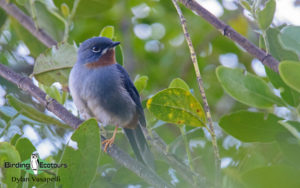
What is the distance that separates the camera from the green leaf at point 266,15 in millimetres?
2408

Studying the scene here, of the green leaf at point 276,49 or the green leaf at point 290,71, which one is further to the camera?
the green leaf at point 276,49

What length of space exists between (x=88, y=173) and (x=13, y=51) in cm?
268

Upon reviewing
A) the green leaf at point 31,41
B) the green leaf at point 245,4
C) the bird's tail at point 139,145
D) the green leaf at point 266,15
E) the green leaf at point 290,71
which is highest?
the green leaf at point 245,4

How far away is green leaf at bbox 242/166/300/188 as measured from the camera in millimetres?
1832

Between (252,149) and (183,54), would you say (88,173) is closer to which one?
(252,149)

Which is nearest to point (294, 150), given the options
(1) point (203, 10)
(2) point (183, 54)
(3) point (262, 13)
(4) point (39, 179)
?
(3) point (262, 13)

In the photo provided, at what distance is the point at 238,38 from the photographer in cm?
244

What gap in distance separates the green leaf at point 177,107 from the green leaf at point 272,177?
54 cm

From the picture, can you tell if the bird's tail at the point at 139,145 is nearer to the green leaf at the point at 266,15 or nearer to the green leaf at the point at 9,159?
the green leaf at the point at 9,159

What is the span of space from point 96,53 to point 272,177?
2.96 metres

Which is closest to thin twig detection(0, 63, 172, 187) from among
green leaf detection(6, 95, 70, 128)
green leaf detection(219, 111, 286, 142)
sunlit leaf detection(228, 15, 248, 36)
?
green leaf detection(6, 95, 70, 128)

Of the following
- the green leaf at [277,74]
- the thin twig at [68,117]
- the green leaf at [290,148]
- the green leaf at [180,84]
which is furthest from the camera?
the green leaf at [180,84]

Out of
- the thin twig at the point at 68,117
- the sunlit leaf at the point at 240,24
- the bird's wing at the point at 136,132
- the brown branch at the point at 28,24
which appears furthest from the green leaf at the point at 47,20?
the sunlit leaf at the point at 240,24

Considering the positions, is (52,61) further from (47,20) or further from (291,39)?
(291,39)
